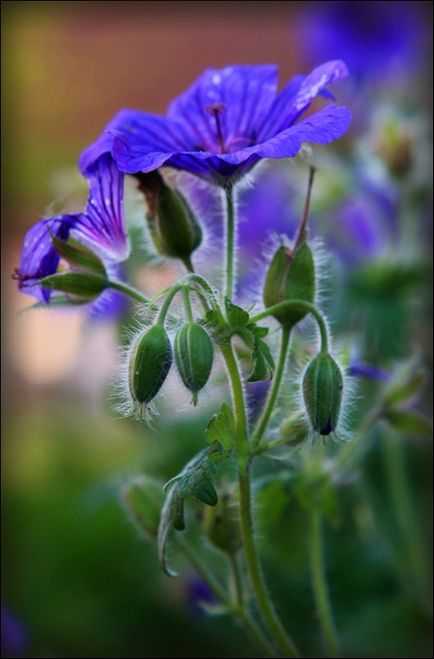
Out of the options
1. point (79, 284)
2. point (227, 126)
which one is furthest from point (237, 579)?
point (227, 126)

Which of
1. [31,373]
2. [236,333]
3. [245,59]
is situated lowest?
[31,373]

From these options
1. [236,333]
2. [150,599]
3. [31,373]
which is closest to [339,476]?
[236,333]

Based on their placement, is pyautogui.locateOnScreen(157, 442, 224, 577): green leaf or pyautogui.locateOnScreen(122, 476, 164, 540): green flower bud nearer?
pyautogui.locateOnScreen(157, 442, 224, 577): green leaf

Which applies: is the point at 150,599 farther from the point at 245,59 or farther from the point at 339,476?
the point at 245,59

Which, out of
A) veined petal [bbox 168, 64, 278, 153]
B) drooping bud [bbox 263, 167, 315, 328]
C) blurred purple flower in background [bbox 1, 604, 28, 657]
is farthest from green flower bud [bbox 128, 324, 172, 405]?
blurred purple flower in background [bbox 1, 604, 28, 657]

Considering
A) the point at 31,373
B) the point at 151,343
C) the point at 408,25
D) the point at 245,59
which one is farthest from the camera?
the point at 245,59

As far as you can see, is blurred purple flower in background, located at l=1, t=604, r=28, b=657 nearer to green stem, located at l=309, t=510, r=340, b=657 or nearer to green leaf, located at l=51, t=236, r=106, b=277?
green stem, located at l=309, t=510, r=340, b=657
